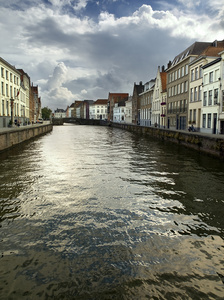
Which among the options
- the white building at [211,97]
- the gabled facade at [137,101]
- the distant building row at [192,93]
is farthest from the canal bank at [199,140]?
the gabled facade at [137,101]

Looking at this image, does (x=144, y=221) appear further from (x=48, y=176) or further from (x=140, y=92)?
(x=140, y=92)

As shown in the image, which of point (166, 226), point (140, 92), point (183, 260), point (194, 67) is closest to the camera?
point (183, 260)

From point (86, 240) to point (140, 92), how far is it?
81.0 meters

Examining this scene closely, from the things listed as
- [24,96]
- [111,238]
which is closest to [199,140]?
[111,238]

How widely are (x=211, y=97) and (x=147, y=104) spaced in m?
39.9

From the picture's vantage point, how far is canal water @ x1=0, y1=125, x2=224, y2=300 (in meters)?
5.00

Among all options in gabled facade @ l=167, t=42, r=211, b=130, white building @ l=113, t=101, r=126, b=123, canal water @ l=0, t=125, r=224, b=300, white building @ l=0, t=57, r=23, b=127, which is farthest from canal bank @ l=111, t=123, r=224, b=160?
white building @ l=113, t=101, r=126, b=123

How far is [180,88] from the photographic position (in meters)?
47.3

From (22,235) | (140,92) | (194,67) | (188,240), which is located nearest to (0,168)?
(22,235)

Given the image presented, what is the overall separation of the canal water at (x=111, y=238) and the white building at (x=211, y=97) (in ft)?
64.6

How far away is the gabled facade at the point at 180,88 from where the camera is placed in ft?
139

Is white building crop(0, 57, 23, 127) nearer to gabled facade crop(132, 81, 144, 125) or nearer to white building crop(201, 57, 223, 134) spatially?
white building crop(201, 57, 223, 134)

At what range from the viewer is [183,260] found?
19.4 ft

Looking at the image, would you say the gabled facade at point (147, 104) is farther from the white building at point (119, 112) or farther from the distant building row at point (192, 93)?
the white building at point (119, 112)
